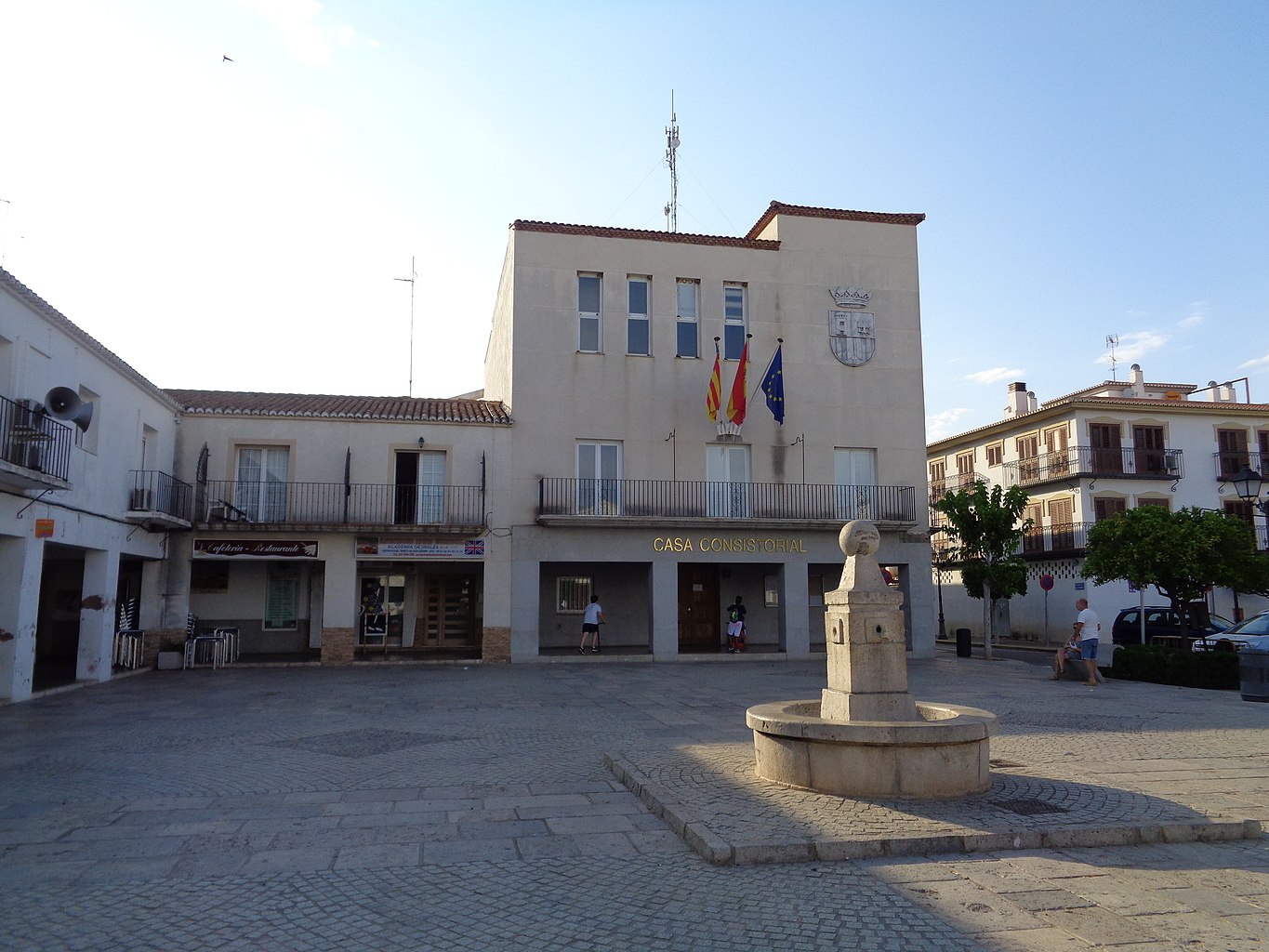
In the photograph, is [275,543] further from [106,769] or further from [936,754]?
[936,754]

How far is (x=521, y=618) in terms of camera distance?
22.3 m

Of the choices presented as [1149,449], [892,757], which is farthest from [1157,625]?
[892,757]

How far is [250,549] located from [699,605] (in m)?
12.4

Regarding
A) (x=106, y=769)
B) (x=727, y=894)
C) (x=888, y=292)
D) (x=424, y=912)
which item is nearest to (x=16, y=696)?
(x=106, y=769)

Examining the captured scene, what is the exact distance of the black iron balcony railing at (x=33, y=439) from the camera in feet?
43.9

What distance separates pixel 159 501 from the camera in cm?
1970

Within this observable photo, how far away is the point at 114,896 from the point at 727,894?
3550 millimetres

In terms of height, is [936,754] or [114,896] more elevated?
[936,754]

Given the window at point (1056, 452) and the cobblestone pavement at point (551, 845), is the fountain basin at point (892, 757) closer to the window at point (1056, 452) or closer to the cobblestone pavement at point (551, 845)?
the cobblestone pavement at point (551, 845)

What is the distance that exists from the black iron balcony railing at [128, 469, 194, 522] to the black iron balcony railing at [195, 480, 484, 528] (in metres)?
0.34

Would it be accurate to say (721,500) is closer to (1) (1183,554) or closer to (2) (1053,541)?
(1) (1183,554)

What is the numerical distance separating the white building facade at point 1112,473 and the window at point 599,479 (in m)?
18.7

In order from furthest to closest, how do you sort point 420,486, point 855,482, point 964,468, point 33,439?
1. point 964,468
2. point 855,482
3. point 420,486
4. point 33,439

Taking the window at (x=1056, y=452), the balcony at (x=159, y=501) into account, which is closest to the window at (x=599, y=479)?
the balcony at (x=159, y=501)
